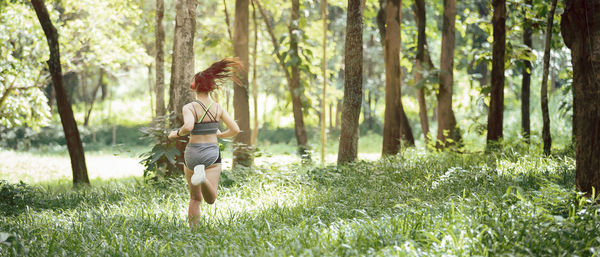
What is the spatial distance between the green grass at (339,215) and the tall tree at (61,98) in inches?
101

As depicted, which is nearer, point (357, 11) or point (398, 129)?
point (357, 11)

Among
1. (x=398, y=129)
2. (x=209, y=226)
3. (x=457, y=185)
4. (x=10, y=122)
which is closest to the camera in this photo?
(x=209, y=226)

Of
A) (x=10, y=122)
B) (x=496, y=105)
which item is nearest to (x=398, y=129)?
(x=496, y=105)

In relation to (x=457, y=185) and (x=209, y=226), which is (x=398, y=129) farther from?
(x=209, y=226)

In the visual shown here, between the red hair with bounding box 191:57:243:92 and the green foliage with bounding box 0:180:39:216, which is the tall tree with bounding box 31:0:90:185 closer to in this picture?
the green foliage with bounding box 0:180:39:216

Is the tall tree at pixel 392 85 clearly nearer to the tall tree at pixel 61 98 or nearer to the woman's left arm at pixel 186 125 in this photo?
the tall tree at pixel 61 98

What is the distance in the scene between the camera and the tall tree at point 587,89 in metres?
6.88

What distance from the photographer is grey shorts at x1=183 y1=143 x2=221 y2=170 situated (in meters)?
7.25

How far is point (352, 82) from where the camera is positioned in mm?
12156

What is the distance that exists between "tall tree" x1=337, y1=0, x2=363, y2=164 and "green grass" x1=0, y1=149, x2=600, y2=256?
126 centimetres

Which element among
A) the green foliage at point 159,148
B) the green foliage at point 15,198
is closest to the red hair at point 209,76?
the green foliage at point 159,148

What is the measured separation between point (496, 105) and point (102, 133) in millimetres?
34983

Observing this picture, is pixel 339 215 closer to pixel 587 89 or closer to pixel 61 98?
pixel 587 89

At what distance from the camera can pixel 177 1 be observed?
11.9 m
